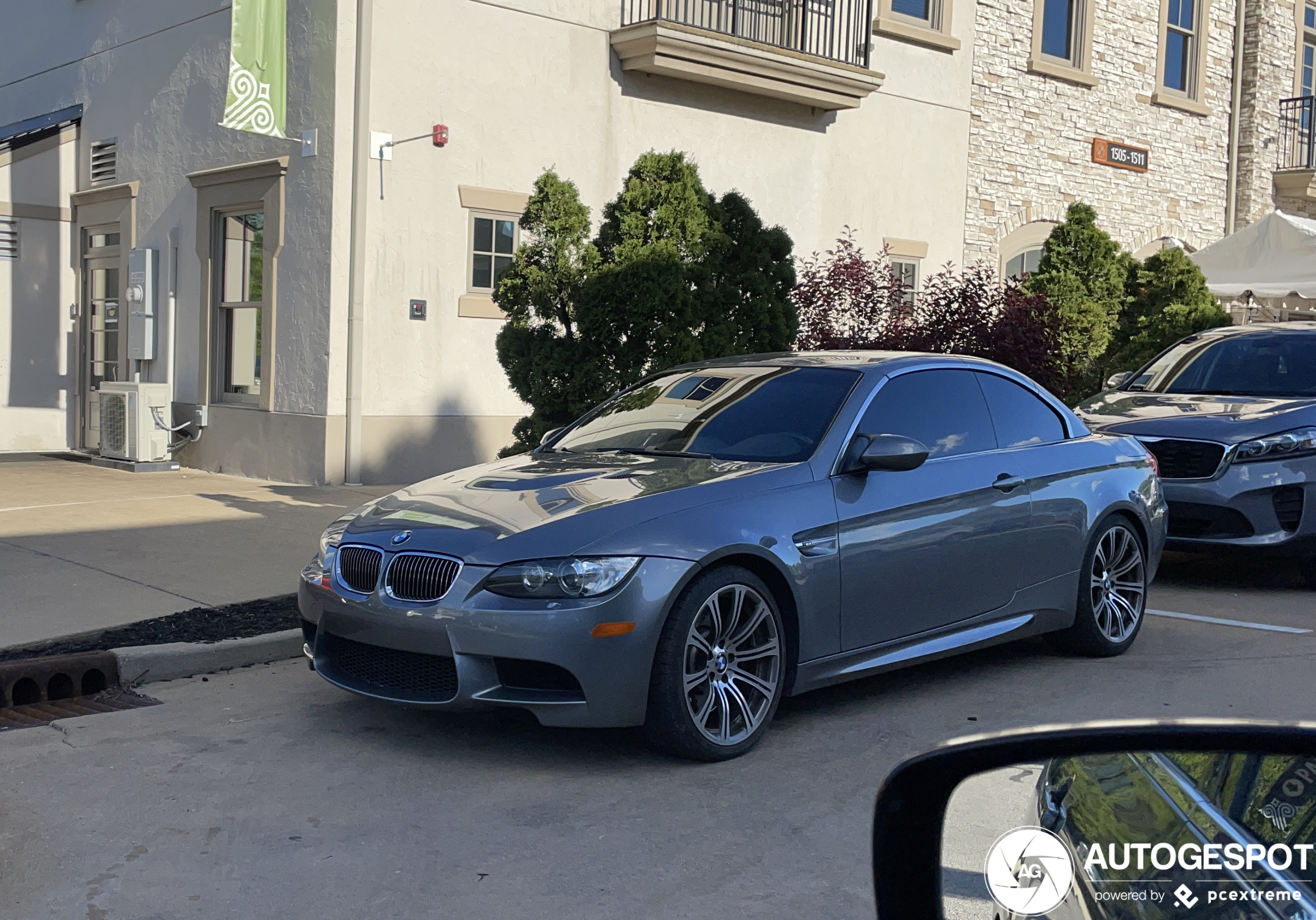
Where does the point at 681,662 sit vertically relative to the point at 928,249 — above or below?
below

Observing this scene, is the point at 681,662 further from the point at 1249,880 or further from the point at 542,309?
the point at 542,309

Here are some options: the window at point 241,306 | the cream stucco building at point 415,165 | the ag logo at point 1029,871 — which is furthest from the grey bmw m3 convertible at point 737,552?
the window at point 241,306

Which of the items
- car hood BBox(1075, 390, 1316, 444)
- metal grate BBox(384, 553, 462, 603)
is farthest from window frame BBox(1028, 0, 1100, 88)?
metal grate BBox(384, 553, 462, 603)

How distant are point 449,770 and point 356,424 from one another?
8073 millimetres

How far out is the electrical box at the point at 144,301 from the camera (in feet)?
47.6

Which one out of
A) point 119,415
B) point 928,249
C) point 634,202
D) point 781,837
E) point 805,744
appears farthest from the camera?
point 928,249

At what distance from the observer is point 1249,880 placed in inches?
52.8

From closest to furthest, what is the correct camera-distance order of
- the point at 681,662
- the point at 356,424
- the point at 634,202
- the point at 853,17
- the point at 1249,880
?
1. the point at 1249,880
2. the point at 681,662
3. the point at 634,202
4. the point at 356,424
5. the point at 853,17

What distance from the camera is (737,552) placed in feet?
16.3

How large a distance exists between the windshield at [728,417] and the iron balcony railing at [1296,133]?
2072cm

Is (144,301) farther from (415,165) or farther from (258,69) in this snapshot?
(415,165)

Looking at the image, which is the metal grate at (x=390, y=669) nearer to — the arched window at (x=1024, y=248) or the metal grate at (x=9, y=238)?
the metal grate at (x=9, y=238)

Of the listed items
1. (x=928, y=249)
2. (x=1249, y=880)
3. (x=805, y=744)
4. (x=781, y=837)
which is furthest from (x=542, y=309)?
(x=928, y=249)

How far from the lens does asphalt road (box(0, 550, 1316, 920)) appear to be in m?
3.75
